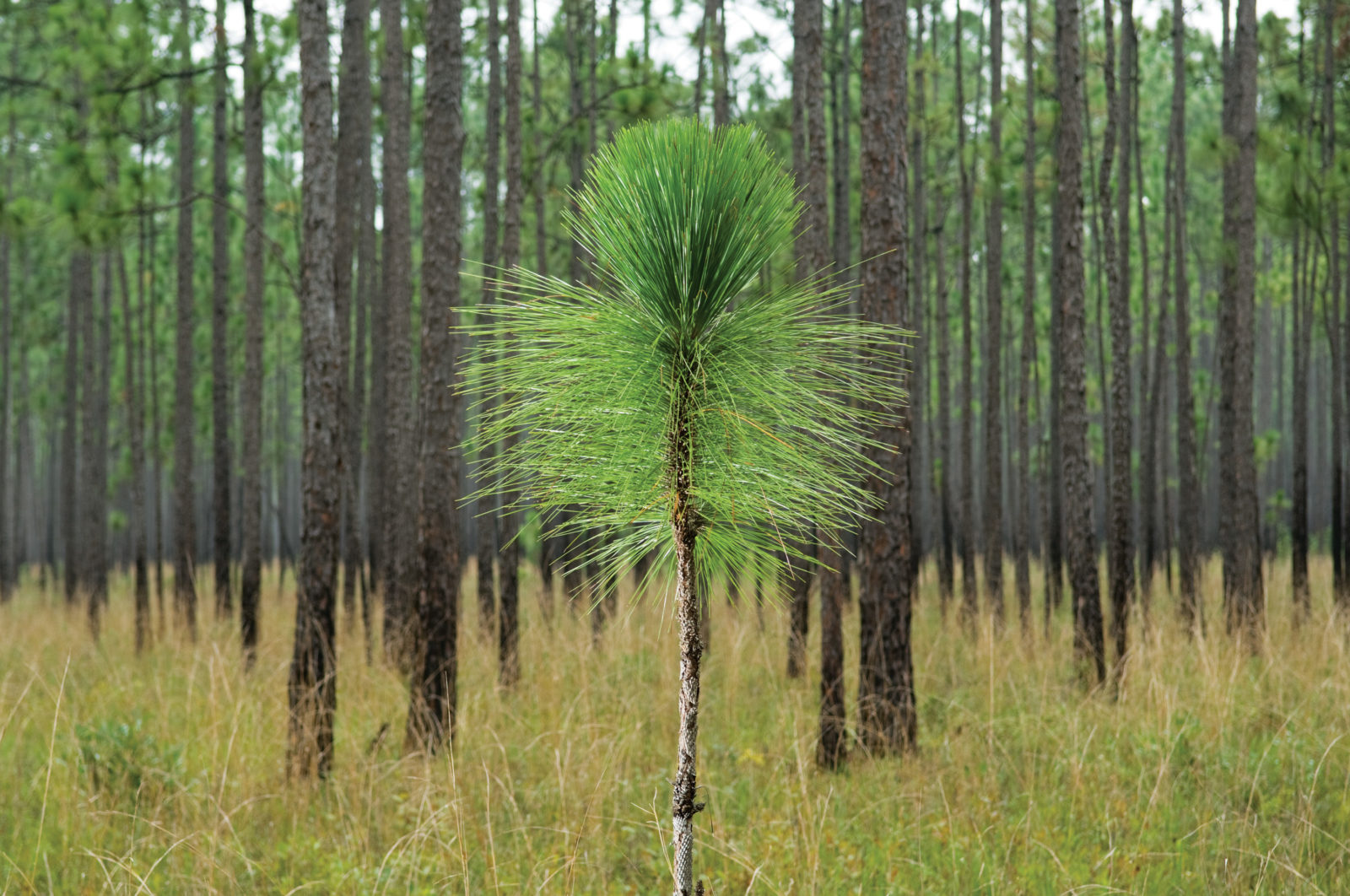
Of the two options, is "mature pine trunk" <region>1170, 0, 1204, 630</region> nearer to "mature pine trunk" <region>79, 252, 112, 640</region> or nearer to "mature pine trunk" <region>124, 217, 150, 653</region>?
"mature pine trunk" <region>124, 217, 150, 653</region>

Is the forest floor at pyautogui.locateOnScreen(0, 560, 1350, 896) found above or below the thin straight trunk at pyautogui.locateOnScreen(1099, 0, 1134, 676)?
below

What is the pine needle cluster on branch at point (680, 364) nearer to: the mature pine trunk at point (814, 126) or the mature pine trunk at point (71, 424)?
the mature pine trunk at point (814, 126)

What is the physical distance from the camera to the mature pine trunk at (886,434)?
5.26 metres

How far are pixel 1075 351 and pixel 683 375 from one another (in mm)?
6246

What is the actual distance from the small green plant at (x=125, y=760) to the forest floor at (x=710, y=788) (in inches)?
0.7

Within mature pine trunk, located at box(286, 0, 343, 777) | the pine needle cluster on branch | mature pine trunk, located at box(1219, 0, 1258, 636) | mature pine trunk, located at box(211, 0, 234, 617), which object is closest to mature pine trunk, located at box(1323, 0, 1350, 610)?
mature pine trunk, located at box(1219, 0, 1258, 636)

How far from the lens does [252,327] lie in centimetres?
975

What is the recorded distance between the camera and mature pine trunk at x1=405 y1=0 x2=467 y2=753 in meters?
5.75

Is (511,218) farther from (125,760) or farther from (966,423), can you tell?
(966,423)

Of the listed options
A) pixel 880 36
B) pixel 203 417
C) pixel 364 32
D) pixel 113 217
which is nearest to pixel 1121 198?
pixel 880 36

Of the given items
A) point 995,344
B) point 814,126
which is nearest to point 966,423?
point 995,344

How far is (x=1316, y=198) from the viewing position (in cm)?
1096

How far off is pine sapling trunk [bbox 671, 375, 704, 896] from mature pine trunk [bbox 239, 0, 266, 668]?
27.0 feet

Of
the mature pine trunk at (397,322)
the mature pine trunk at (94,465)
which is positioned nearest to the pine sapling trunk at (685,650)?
the mature pine trunk at (397,322)
